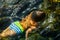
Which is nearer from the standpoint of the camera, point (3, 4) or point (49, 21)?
point (49, 21)

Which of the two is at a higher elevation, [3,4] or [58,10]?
[3,4]

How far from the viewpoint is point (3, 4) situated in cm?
1252

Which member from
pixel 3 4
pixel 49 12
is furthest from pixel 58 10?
pixel 3 4

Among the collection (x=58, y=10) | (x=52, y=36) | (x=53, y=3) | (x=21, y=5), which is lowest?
(x=52, y=36)

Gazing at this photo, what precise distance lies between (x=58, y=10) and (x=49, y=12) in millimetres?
309

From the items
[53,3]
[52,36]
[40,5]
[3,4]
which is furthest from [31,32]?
[3,4]

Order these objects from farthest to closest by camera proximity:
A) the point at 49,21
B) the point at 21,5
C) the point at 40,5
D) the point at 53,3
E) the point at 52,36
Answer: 1. the point at 21,5
2. the point at 40,5
3. the point at 53,3
4. the point at 49,21
5. the point at 52,36

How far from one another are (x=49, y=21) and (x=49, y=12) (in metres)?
0.56

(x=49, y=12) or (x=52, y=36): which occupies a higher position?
(x=49, y=12)

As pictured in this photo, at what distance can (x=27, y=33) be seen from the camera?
8.52 m

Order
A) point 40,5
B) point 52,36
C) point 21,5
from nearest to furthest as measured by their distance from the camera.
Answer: point 52,36 → point 40,5 → point 21,5

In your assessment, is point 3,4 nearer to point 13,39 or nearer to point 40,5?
point 40,5

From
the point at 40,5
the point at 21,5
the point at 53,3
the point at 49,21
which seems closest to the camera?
the point at 49,21

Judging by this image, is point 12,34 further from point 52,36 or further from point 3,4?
point 3,4
